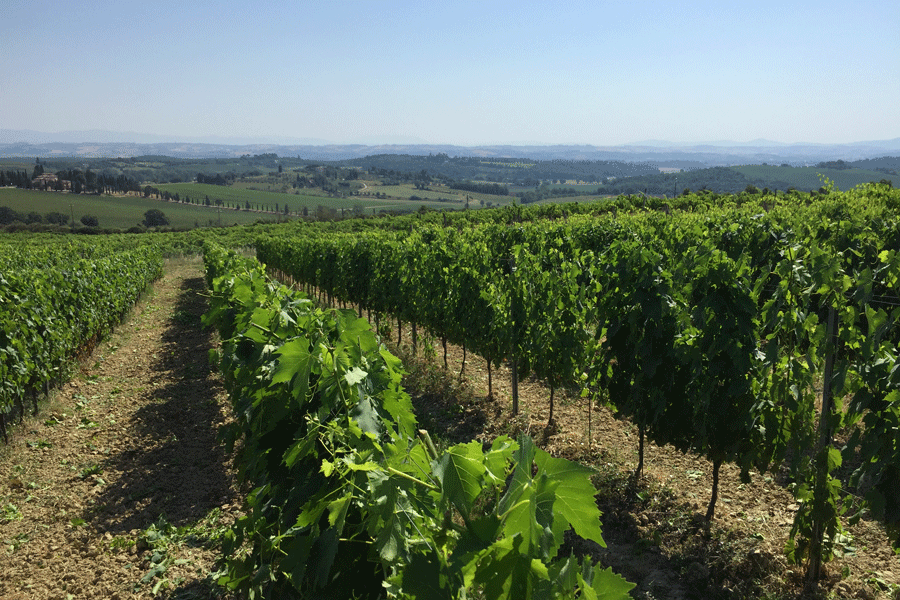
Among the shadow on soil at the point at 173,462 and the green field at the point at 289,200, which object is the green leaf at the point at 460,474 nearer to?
the shadow on soil at the point at 173,462

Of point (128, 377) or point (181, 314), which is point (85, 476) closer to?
point (128, 377)

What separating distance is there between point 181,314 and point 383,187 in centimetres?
17088

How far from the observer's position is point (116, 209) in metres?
95.1

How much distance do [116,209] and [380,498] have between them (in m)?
111

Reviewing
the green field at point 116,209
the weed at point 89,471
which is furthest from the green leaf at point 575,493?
the green field at point 116,209

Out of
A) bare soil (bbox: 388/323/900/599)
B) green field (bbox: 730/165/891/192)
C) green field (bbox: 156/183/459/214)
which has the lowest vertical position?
bare soil (bbox: 388/323/900/599)

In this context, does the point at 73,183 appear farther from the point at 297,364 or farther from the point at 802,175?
the point at 802,175

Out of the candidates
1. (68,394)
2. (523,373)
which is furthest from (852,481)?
(68,394)

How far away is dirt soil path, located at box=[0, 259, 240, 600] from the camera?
4.54 meters

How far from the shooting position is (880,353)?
3.42m

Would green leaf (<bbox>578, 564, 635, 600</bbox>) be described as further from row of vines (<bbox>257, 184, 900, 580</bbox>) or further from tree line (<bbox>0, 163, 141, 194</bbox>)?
tree line (<bbox>0, 163, 141, 194</bbox>)

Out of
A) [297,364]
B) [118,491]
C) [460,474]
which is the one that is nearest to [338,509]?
[460,474]

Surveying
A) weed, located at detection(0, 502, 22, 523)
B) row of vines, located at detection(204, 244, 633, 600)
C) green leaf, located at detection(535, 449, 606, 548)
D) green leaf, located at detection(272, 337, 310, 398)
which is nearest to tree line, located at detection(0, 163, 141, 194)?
weed, located at detection(0, 502, 22, 523)

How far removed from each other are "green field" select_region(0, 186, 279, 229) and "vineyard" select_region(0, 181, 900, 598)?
8138 cm
